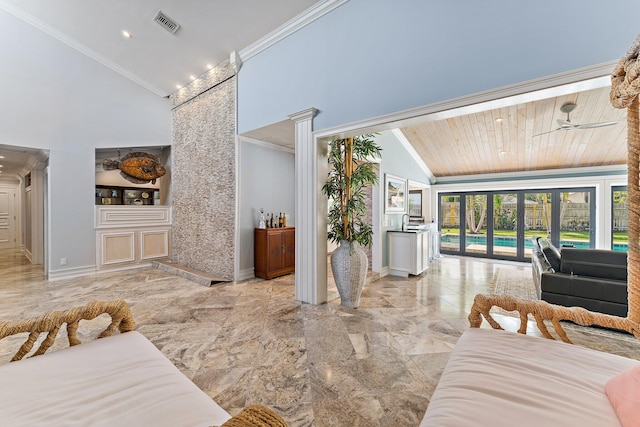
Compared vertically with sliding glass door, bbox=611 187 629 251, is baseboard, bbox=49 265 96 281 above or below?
below

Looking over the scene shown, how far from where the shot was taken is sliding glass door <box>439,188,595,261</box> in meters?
6.43

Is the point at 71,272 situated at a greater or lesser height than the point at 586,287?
lesser

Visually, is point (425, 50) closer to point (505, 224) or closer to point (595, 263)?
point (595, 263)

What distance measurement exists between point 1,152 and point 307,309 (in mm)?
6601

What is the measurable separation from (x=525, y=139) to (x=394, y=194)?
2653mm

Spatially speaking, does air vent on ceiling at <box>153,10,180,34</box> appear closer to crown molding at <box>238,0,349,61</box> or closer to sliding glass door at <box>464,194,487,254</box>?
crown molding at <box>238,0,349,61</box>

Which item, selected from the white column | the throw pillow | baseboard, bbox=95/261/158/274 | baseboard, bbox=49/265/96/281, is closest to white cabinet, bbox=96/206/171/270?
baseboard, bbox=95/261/158/274

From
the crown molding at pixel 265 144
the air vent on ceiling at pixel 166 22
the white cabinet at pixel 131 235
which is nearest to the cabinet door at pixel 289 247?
the crown molding at pixel 265 144

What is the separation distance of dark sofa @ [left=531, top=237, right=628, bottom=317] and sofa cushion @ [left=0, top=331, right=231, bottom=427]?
3695mm

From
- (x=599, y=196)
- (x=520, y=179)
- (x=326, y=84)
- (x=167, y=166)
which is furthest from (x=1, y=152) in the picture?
(x=599, y=196)

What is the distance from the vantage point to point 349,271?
3.24 m

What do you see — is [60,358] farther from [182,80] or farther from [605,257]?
[182,80]

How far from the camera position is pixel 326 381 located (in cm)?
188

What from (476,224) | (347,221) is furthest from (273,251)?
(476,224)
